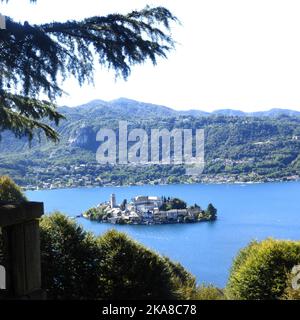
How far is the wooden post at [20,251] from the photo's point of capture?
162 cm

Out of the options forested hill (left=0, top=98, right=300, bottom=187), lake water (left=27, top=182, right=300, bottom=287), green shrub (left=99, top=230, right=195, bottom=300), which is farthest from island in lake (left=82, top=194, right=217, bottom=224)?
green shrub (left=99, top=230, right=195, bottom=300)

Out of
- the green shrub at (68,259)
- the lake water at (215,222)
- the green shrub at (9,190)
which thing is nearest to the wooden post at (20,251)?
the green shrub at (68,259)

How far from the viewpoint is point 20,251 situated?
5.36 feet

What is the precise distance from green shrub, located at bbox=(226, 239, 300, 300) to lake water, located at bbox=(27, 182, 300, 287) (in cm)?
955

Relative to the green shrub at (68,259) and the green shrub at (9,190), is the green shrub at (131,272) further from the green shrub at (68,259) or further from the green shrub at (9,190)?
the green shrub at (9,190)

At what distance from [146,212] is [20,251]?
33.3 m

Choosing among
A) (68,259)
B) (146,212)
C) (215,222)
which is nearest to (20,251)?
(68,259)

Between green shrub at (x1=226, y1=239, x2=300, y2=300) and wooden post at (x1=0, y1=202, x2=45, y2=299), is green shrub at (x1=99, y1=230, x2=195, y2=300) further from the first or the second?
wooden post at (x1=0, y1=202, x2=45, y2=299)

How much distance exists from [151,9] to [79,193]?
47492 mm

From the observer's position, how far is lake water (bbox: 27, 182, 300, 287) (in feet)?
101

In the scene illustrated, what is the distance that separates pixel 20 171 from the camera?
2917 centimetres

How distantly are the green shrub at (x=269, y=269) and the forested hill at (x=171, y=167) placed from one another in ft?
58.1

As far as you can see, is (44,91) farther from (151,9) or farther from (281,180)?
(281,180)
